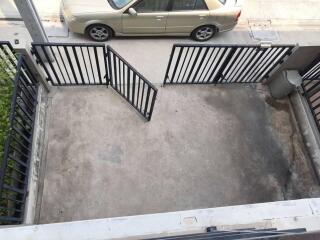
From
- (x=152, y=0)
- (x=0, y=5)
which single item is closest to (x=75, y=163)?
(x=152, y=0)

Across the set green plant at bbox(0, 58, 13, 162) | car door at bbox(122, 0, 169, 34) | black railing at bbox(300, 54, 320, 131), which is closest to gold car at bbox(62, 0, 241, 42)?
car door at bbox(122, 0, 169, 34)

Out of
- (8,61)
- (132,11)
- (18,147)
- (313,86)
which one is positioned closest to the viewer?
(18,147)

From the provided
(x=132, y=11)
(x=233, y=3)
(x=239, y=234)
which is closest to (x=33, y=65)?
(x=132, y=11)

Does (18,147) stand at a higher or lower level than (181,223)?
higher

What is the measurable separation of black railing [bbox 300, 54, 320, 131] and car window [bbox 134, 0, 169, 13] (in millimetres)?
3177

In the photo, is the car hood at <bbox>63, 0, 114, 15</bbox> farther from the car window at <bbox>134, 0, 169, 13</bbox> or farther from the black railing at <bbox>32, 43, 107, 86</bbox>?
the black railing at <bbox>32, 43, 107, 86</bbox>

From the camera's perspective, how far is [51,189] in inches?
196

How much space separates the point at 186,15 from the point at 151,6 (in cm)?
82

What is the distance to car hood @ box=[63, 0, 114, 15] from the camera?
688 cm

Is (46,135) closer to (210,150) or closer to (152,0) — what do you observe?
(210,150)

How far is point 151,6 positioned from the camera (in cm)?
688

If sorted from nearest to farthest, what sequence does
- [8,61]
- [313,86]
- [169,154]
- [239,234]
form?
[239,234] < [8,61] < [169,154] < [313,86]

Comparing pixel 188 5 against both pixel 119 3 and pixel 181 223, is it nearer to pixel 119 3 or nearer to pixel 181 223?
pixel 119 3

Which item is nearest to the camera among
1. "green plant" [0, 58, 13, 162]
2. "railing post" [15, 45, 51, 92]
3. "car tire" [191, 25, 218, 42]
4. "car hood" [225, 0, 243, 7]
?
"green plant" [0, 58, 13, 162]
